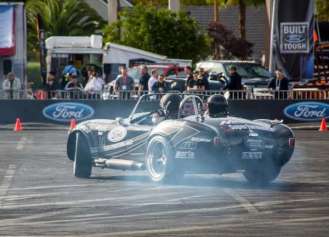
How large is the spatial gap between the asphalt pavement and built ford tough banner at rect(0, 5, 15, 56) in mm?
17233

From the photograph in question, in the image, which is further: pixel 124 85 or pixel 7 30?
pixel 7 30

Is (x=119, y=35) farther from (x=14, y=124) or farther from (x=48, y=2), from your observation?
(x=14, y=124)

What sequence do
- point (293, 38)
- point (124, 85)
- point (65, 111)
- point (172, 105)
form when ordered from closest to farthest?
1. point (172, 105)
2. point (65, 111)
3. point (124, 85)
4. point (293, 38)

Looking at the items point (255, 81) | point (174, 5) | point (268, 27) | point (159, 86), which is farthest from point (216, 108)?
point (174, 5)

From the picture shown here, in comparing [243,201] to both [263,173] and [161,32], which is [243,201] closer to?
[263,173]

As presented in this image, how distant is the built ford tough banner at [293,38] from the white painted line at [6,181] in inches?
728

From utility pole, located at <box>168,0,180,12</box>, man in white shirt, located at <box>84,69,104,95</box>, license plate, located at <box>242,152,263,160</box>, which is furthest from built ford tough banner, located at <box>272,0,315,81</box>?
utility pole, located at <box>168,0,180,12</box>

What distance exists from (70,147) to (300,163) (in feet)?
14.9

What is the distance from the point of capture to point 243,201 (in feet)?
50.7

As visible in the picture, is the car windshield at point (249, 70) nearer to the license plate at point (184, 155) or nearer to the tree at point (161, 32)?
the tree at point (161, 32)

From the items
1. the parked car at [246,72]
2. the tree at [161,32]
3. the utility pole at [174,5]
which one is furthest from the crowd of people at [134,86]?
A: the utility pole at [174,5]

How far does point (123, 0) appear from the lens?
278ft

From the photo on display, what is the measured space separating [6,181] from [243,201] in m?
4.49

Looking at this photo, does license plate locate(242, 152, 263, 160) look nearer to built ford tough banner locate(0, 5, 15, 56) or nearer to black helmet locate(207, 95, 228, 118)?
black helmet locate(207, 95, 228, 118)
